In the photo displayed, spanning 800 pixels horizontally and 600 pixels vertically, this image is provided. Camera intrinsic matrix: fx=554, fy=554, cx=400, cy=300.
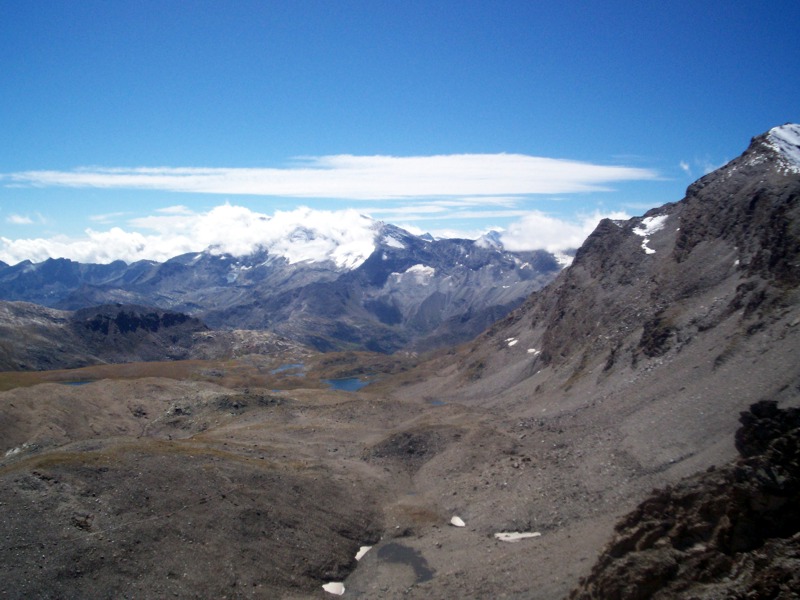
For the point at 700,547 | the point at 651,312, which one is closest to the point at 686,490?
the point at 700,547

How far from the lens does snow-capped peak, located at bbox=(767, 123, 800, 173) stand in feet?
384

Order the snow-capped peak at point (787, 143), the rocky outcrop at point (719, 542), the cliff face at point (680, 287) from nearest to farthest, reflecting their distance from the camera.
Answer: the rocky outcrop at point (719, 542) < the cliff face at point (680, 287) < the snow-capped peak at point (787, 143)

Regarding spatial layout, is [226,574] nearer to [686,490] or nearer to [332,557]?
[332,557]

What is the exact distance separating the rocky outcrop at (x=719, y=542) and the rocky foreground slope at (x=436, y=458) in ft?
29.7

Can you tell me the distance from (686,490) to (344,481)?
4875cm

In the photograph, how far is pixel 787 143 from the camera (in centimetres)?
12369

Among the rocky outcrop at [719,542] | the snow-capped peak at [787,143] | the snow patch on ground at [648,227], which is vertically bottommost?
the rocky outcrop at [719,542]

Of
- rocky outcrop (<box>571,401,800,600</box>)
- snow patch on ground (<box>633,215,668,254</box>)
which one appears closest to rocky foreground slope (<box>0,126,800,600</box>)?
rocky outcrop (<box>571,401,800,600</box>)

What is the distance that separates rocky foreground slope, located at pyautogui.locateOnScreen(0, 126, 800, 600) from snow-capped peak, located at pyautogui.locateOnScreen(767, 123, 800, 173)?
547 mm

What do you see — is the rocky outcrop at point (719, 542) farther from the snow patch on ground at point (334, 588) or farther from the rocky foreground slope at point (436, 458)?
the snow patch on ground at point (334, 588)

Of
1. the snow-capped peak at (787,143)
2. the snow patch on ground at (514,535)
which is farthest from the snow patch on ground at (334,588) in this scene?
the snow-capped peak at (787,143)

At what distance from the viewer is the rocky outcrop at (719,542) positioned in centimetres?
2878

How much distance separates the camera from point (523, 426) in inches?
3878

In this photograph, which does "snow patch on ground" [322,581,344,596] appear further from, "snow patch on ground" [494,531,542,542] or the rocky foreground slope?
"snow patch on ground" [494,531,542,542]
